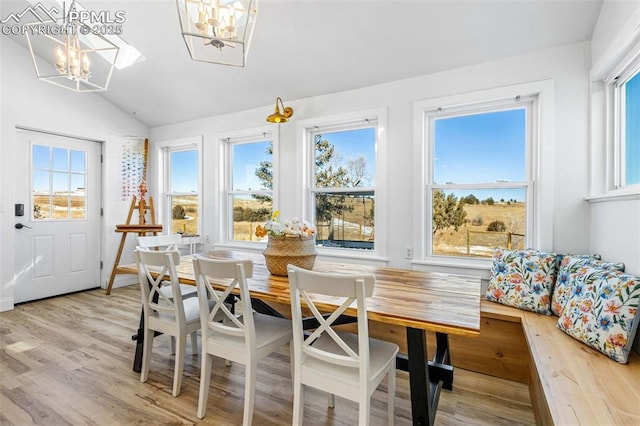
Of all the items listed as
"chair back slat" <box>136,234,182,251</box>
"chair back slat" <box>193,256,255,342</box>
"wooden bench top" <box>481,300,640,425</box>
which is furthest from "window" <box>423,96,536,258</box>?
"chair back slat" <box>136,234,182,251</box>

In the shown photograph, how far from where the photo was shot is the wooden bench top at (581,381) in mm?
1207

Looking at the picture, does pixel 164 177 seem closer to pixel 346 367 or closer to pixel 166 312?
pixel 166 312

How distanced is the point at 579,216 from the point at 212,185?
3972mm

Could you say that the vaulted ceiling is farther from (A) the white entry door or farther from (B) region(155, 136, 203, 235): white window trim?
(A) the white entry door

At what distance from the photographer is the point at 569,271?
2047 millimetres

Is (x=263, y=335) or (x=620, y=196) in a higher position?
(x=620, y=196)

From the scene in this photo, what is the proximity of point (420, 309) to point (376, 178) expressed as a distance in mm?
1977

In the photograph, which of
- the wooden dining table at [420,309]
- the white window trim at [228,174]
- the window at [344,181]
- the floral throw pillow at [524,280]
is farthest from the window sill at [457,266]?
the white window trim at [228,174]

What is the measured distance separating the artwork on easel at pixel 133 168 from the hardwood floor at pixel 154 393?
2374 millimetres

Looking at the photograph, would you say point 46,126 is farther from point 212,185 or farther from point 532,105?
point 532,105

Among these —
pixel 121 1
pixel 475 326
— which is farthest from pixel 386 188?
pixel 121 1

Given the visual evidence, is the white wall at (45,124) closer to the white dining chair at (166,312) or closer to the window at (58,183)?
the window at (58,183)

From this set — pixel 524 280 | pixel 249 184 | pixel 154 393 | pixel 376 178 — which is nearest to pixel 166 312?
pixel 154 393

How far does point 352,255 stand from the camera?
3.38m
